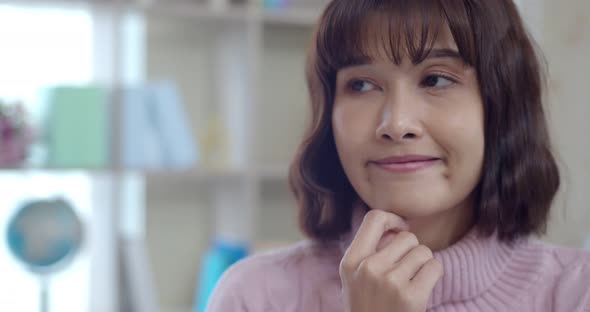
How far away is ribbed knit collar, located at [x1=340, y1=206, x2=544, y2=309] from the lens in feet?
3.58

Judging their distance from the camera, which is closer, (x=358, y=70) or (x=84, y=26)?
(x=358, y=70)

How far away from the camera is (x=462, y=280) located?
109 cm

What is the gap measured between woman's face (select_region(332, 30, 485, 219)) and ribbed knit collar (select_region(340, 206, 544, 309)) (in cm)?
8

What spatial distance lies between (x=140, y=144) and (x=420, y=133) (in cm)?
156

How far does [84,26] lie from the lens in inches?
106

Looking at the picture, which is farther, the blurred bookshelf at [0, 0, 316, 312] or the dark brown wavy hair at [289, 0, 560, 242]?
the blurred bookshelf at [0, 0, 316, 312]

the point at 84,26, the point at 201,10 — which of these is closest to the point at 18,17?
the point at 84,26

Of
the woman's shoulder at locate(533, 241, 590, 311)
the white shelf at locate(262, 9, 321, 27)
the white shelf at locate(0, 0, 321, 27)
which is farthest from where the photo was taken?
the white shelf at locate(262, 9, 321, 27)

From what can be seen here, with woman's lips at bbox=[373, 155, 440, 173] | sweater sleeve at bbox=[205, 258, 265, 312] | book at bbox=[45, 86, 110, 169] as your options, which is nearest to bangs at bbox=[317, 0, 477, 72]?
woman's lips at bbox=[373, 155, 440, 173]

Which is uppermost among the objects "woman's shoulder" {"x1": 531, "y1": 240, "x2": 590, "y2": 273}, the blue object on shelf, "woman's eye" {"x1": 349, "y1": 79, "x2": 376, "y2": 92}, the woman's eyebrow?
the woman's eyebrow

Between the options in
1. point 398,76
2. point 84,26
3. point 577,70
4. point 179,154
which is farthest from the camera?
point 84,26

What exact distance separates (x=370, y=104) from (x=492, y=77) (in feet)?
0.59

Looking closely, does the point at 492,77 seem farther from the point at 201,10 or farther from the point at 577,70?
the point at 201,10

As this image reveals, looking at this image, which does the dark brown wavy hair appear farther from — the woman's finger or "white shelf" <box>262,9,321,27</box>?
"white shelf" <box>262,9,321,27</box>
